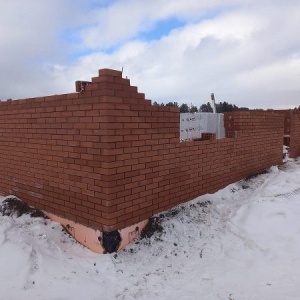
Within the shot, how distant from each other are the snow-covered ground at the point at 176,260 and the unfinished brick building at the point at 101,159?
0.92 ft

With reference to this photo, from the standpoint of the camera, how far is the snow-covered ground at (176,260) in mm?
2803

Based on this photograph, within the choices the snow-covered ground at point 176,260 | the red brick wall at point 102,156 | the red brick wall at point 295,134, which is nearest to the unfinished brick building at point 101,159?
the red brick wall at point 102,156

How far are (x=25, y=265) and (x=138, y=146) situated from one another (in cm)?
180

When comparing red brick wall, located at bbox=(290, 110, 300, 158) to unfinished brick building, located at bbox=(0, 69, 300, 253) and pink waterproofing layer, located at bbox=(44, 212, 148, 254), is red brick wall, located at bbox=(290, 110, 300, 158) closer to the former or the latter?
unfinished brick building, located at bbox=(0, 69, 300, 253)

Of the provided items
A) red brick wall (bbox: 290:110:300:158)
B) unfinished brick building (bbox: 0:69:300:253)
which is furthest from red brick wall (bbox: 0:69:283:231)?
red brick wall (bbox: 290:110:300:158)

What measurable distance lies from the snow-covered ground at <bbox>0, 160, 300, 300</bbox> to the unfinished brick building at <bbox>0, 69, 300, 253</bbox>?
28 centimetres

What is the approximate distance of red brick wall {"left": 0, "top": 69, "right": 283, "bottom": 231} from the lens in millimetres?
3322

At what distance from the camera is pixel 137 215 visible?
3.75 m

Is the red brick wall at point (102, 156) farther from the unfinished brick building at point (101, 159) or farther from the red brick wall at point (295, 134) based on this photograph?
the red brick wall at point (295, 134)

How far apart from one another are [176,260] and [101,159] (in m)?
1.48

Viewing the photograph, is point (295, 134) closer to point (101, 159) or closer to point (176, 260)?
point (176, 260)

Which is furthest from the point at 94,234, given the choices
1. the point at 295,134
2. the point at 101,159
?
the point at 295,134

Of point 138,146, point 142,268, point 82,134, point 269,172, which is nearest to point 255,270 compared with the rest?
point 142,268

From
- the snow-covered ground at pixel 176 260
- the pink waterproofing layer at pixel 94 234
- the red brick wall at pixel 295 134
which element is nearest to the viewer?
the snow-covered ground at pixel 176 260
